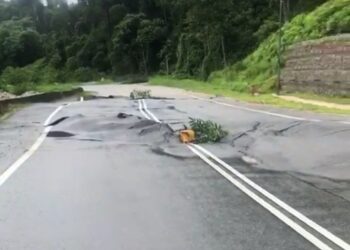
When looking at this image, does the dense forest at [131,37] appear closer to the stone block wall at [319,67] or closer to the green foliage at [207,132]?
the stone block wall at [319,67]

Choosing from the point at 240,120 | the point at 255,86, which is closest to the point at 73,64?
the point at 255,86

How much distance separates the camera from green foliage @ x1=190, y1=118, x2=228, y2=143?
16.1 meters

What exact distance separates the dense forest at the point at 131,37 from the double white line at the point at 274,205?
48.3 m

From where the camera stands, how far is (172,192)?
9.29m

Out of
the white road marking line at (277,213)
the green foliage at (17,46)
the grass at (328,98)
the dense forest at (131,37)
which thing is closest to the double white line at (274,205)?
the white road marking line at (277,213)

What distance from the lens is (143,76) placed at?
109 metres

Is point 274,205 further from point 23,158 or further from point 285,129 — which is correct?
point 285,129

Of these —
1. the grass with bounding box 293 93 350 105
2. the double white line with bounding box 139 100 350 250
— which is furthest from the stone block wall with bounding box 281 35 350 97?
the double white line with bounding box 139 100 350 250

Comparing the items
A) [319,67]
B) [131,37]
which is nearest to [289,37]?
[319,67]

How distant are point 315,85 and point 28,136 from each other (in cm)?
2349

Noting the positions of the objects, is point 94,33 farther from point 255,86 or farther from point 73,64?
point 255,86

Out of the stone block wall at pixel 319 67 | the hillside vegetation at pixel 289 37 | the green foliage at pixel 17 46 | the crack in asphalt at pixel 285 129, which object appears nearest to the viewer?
the crack in asphalt at pixel 285 129

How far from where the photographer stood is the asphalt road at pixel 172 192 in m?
6.79

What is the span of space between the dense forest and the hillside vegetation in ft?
25.0
